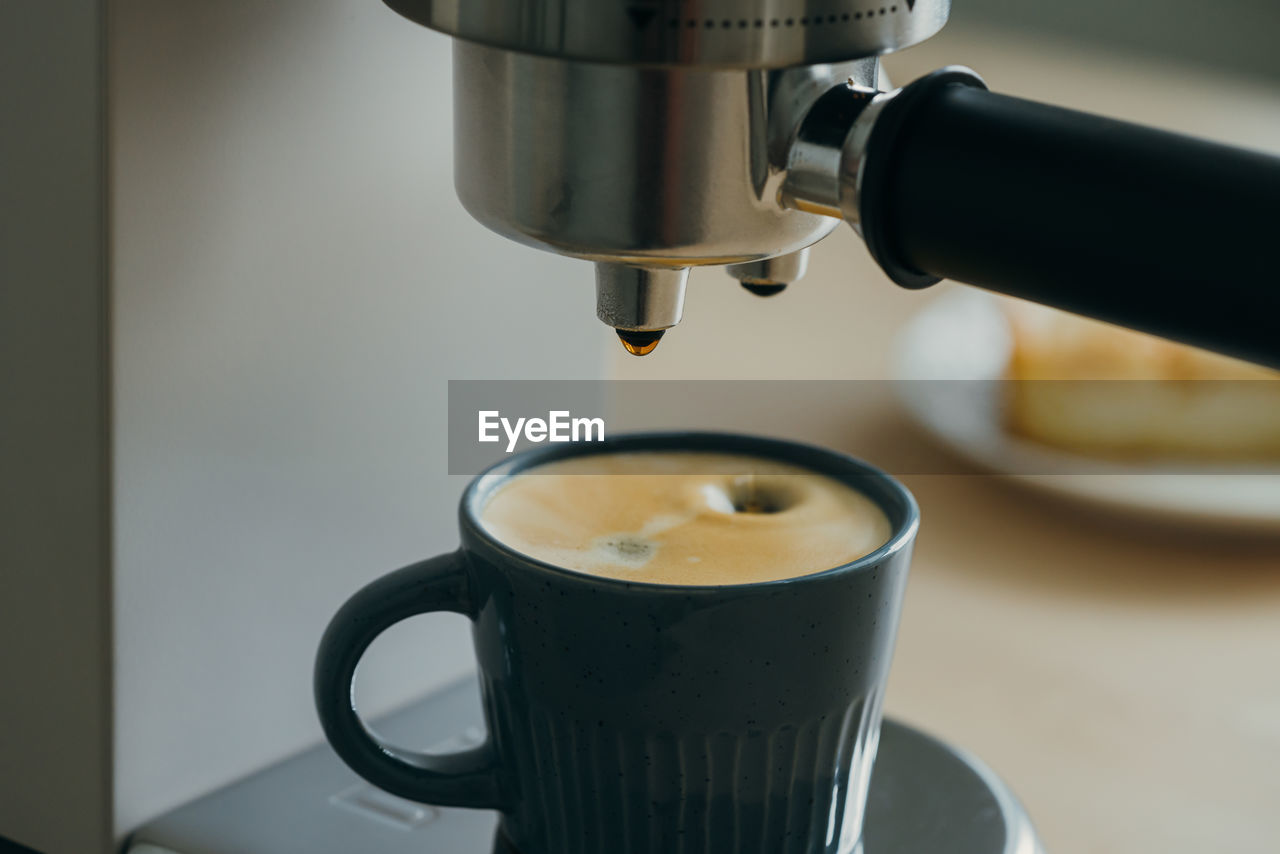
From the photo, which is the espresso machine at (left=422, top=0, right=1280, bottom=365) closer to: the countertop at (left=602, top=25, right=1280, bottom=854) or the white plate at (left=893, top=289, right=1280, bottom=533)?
the countertop at (left=602, top=25, right=1280, bottom=854)

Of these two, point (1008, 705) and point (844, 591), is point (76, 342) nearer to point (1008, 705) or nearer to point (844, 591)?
point (844, 591)

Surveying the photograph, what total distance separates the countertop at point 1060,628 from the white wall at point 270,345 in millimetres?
165

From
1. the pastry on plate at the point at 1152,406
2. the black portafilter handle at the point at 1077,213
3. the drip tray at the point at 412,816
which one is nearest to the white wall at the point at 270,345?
the drip tray at the point at 412,816

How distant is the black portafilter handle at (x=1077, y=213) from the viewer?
0.18 meters

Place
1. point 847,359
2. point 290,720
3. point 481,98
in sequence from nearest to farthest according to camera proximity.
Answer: point 481,98, point 290,720, point 847,359

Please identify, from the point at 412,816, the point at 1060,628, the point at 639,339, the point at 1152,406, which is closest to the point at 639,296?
the point at 639,339

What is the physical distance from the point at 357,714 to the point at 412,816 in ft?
0.16

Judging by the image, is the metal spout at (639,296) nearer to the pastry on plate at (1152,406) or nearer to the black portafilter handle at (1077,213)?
the black portafilter handle at (1077,213)

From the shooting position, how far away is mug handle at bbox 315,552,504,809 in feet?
0.95

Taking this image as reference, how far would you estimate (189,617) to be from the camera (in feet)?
1.05

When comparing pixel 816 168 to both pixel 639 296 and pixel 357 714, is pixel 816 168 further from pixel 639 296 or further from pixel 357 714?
pixel 357 714

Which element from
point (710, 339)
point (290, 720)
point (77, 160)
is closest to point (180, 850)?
point (290, 720)

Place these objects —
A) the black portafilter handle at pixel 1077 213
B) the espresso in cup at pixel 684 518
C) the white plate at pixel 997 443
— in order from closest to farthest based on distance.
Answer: the black portafilter handle at pixel 1077 213
the espresso in cup at pixel 684 518
the white plate at pixel 997 443

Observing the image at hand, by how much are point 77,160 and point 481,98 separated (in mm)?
91
